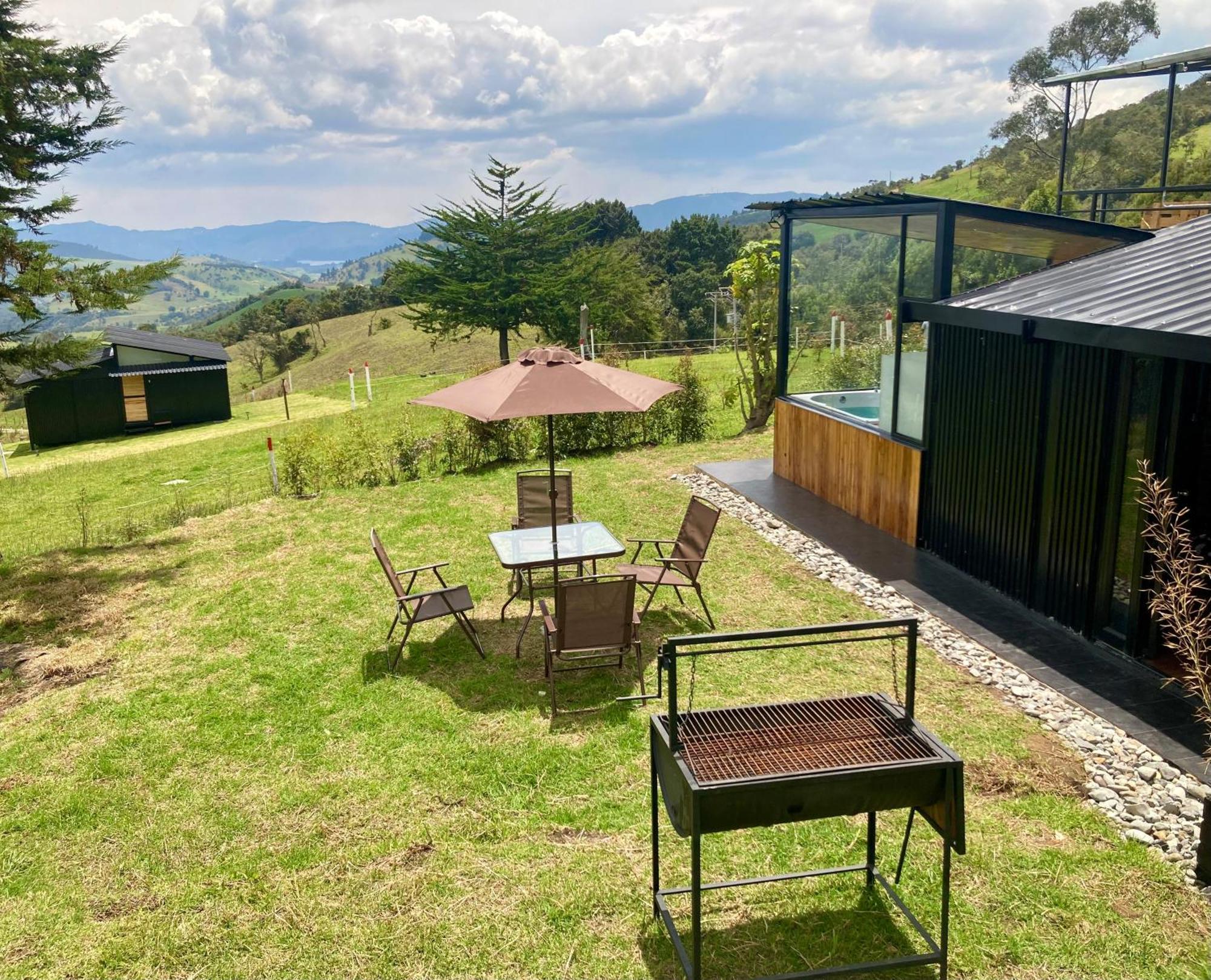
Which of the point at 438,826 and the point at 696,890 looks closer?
the point at 696,890

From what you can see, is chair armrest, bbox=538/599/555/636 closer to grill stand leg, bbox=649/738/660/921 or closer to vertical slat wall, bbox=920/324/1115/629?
grill stand leg, bbox=649/738/660/921

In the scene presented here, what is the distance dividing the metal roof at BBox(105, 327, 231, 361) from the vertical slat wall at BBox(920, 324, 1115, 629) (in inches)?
1039

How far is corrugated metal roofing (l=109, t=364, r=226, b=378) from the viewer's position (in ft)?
90.2

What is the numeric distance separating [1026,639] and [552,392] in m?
3.71

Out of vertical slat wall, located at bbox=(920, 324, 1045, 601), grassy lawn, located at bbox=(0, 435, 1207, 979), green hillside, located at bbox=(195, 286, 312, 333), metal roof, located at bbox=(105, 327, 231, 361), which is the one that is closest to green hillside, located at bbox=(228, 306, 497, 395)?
metal roof, located at bbox=(105, 327, 231, 361)

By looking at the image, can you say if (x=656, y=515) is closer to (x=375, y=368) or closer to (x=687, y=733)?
(x=687, y=733)

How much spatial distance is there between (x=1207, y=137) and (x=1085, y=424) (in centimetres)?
4275

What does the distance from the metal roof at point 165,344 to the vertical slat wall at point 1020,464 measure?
2638 cm

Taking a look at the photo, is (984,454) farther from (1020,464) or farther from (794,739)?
(794,739)

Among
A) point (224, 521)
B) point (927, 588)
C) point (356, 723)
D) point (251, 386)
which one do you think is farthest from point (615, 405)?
point (251, 386)

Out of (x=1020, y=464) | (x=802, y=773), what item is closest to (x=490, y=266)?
(x=1020, y=464)

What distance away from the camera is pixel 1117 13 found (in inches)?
1646

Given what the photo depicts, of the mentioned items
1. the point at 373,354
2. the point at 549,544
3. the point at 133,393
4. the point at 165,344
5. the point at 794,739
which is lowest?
the point at 373,354

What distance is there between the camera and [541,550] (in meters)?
6.84
